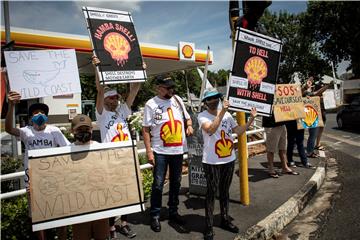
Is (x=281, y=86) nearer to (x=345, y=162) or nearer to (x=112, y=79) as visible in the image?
(x=345, y=162)

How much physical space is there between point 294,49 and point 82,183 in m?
41.4

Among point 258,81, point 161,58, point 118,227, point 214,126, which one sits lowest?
point 118,227

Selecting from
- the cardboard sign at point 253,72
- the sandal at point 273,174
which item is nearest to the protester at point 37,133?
the cardboard sign at point 253,72

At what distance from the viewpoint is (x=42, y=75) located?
140 inches

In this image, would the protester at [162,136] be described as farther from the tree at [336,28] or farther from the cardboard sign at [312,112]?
the tree at [336,28]

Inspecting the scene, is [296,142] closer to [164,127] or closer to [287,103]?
[287,103]

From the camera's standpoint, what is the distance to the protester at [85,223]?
321 cm

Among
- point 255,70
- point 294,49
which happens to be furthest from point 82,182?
point 294,49

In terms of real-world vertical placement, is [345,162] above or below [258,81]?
below

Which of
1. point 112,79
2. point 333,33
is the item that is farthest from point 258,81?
point 333,33

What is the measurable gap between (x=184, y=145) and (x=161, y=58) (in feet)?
35.7

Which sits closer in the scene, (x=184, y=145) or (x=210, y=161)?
(x=210, y=161)

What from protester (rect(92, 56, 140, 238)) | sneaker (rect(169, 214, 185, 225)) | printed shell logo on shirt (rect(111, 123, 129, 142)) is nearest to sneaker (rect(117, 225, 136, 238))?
protester (rect(92, 56, 140, 238))

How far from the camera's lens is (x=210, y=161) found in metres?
3.88
